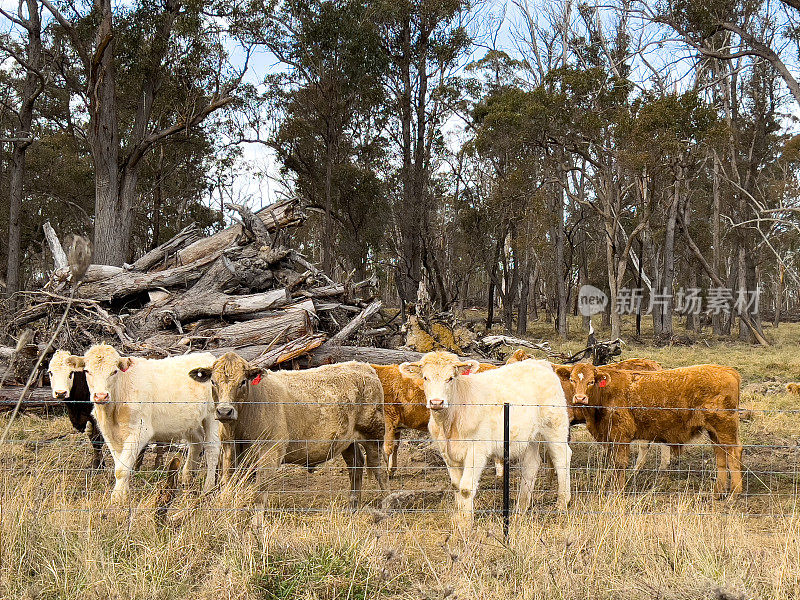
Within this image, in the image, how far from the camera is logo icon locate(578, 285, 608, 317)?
131 ft

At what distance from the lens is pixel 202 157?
33250 millimetres

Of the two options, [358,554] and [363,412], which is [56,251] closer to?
[363,412]

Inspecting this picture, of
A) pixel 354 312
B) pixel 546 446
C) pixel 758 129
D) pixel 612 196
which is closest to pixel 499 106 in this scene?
pixel 612 196

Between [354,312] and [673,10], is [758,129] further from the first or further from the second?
[354,312]

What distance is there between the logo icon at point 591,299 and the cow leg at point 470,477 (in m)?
33.5

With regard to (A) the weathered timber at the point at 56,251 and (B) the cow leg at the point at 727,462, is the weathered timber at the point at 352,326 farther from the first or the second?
(B) the cow leg at the point at 727,462

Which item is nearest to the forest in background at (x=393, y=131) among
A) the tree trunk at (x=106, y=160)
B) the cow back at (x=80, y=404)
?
the tree trunk at (x=106, y=160)

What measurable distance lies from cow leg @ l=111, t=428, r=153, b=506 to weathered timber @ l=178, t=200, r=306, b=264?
8.25 metres

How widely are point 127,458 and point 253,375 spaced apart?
4.59 ft

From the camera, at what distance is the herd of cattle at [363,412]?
628 centimetres

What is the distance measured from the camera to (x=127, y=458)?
647cm

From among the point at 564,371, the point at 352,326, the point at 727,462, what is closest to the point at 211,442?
the point at 564,371

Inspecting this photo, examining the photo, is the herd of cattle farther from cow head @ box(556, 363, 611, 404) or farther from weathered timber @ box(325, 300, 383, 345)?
weathered timber @ box(325, 300, 383, 345)

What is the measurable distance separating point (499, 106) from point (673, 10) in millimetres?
8329
